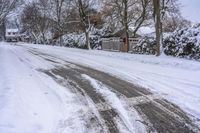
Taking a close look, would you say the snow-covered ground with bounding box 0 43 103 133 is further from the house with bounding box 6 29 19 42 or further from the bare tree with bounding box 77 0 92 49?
the house with bounding box 6 29 19 42

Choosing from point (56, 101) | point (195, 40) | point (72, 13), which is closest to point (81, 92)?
point (56, 101)

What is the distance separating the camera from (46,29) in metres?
65.1

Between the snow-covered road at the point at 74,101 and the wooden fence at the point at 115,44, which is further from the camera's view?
the wooden fence at the point at 115,44

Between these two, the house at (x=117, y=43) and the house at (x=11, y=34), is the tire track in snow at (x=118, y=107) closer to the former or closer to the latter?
the house at (x=117, y=43)

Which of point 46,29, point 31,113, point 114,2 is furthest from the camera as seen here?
point 46,29

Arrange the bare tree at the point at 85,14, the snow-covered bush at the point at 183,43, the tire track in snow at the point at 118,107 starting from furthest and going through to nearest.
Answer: the bare tree at the point at 85,14 < the snow-covered bush at the point at 183,43 < the tire track in snow at the point at 118,107

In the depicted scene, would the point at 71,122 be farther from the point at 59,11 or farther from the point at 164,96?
the point at 59,11

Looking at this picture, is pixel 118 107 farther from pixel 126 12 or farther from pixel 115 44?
pixel 115 44

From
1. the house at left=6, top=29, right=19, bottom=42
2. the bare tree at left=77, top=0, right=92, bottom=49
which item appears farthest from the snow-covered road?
the house at left=6, top=29, right=19, bottom=42

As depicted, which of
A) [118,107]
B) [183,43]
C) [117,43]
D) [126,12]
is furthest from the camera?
[117,43]

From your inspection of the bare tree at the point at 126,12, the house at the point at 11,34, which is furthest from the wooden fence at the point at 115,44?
the house at the point at 11,34

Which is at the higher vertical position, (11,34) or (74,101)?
(11,34)

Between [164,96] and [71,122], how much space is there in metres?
3.04

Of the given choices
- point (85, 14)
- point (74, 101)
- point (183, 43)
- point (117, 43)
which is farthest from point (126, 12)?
point (74, 101)
